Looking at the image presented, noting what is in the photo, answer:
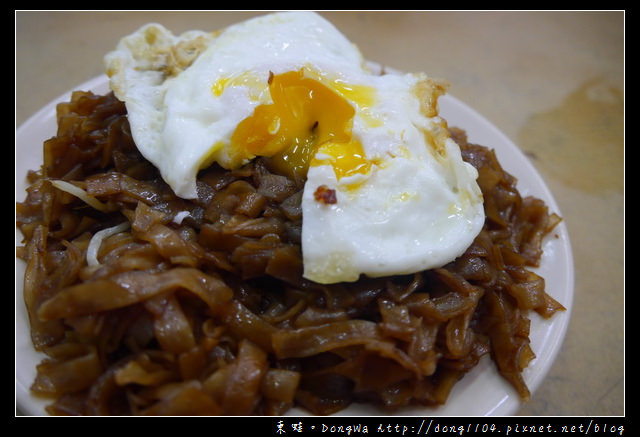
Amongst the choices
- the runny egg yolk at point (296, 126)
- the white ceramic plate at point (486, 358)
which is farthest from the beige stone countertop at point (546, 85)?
the runny egg yolk at point (296, 126)

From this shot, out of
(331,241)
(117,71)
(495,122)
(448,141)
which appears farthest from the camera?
(495,122)

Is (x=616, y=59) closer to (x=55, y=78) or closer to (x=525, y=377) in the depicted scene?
(x=525, y=377)

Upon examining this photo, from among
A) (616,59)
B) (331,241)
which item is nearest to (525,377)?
(331,241)

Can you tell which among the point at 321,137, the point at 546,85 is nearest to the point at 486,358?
the point at 321,137

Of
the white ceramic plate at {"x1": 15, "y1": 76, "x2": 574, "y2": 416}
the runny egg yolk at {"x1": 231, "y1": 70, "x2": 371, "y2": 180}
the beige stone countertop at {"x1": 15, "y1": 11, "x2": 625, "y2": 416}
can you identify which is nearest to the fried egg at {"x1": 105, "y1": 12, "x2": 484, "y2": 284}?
the runny egg yolk at {"x1": 231, "y1": 70, "x2": 371, "y2": 180}

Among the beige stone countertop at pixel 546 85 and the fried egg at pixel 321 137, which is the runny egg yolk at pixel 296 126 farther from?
the beige stone countertop at pixel 546 85

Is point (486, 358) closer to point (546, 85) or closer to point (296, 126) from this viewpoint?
point (296, 126)
